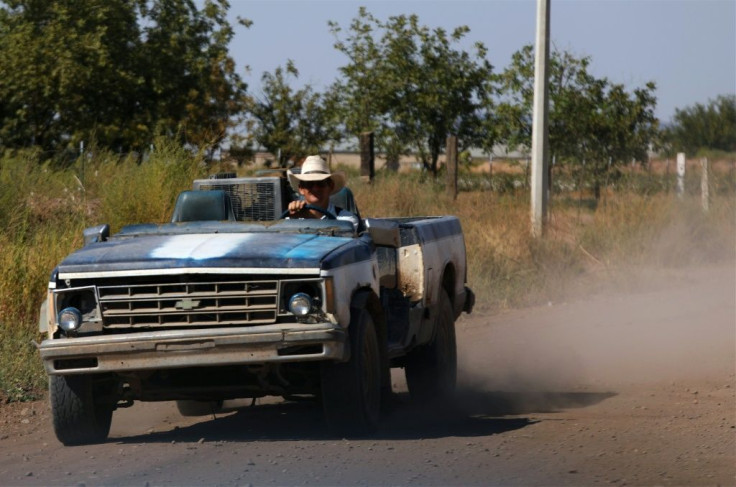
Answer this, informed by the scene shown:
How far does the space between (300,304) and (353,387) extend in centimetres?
58

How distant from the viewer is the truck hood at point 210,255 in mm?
6816

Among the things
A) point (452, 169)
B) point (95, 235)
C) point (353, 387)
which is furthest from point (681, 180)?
point (353, 387)

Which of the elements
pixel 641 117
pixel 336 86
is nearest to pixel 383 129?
pixel 336 86

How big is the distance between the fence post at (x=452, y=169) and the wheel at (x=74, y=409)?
1409 centimetres

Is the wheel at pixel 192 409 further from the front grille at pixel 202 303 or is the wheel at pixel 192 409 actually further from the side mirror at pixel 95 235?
the front grille at pixel 202 303

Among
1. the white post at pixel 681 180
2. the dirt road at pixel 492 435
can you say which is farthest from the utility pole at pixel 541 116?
the dirt road at pixel 492 435

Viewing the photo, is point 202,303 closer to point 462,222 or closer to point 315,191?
point 315,191

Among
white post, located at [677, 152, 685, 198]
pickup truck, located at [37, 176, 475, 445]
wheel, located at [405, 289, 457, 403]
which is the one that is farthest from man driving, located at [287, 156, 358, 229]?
white post, located at [677, 152, 685, 198]

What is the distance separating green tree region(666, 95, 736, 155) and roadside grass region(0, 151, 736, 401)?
45184 mm

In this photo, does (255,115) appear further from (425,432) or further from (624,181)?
(425,432)

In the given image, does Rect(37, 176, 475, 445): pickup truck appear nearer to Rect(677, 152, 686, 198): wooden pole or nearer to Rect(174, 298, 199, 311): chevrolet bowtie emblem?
Rect(174, 298, 199, 311): chevrolet bowtie emblem

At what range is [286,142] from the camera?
1634 inches

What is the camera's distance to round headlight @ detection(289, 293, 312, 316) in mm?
6777

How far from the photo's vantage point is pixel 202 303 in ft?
22.5
